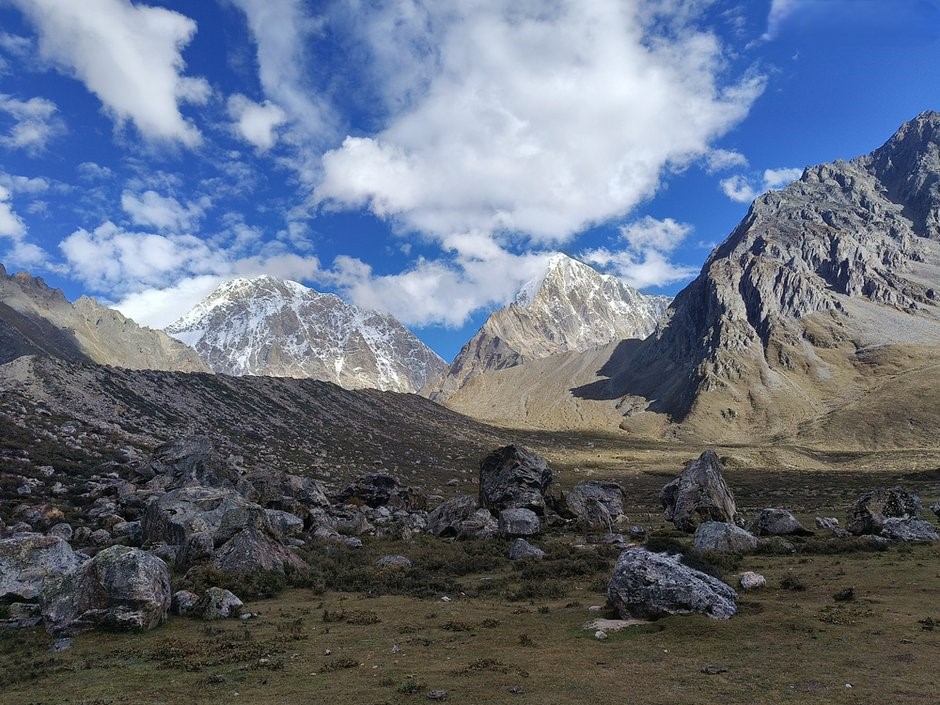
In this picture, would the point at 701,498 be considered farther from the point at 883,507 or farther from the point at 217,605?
the point at 217,605

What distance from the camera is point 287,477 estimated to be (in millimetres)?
54406

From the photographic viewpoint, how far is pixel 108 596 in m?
19.9

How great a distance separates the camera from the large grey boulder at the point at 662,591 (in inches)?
734

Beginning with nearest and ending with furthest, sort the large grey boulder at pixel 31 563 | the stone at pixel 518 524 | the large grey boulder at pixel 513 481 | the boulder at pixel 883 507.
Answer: the large grey boulder at pixel 31 563 < the boulder at pixel 883 507 < the stone at pixel 518 524 < the large grey boulder at pixel 513 481

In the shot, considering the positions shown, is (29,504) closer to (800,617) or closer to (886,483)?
(800,617)

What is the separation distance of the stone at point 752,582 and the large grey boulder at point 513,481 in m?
26.1

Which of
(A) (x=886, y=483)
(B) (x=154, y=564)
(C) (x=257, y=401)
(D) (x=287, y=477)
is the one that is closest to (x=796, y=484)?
(A) (x=886, y=483)

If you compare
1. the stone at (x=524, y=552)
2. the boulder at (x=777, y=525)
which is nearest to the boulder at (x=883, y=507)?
the boulder at (x=777, y=525)

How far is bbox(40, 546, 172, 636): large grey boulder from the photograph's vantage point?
1947 centimetres

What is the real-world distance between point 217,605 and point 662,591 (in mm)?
16963

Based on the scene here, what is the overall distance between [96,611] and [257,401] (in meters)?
105

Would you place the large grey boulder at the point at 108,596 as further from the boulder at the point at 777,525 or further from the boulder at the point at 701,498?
the boulder at the point at 777,525

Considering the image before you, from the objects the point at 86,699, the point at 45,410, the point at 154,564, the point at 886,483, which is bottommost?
Result: the point at 886,483

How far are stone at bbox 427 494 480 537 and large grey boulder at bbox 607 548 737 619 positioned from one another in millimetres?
24933
